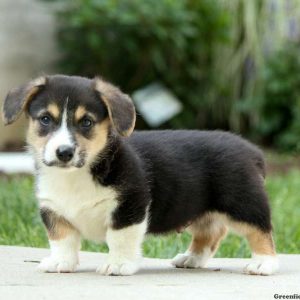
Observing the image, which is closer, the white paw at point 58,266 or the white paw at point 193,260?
the white paw at point 58,266

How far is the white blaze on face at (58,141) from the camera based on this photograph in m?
4.53

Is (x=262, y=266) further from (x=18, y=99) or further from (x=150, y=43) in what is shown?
(x=150, y=43)

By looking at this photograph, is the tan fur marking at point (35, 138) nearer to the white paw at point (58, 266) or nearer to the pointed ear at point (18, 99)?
the pointed ear at point (18, 99)

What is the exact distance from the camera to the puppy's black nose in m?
4.52

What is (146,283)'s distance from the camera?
451 cm

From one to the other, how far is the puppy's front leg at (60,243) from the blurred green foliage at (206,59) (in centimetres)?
851

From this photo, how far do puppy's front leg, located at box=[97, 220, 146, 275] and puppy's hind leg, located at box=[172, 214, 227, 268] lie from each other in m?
0.63

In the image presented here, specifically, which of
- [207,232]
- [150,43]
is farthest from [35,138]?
[150,43]

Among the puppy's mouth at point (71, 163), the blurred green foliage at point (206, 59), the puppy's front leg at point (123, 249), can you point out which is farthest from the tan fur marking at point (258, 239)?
the blurred green foliage at point (206, 59)

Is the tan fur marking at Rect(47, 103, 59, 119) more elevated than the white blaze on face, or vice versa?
the tan fur marking at Rect(47, 103, 59, 119)

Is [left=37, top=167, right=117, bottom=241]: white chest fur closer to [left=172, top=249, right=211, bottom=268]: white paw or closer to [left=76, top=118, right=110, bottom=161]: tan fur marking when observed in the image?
[left=76, top=118, right=110, bottom=161]: tan fur marking

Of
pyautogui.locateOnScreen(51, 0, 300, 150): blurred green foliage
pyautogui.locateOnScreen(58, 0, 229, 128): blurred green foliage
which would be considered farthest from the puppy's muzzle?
pyautogui.locateOnScreen(51, 0, 300, 150): blurred green foliage

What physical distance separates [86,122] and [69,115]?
4.1 inches

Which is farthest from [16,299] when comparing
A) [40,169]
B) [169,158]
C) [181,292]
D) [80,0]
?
[80,0]
